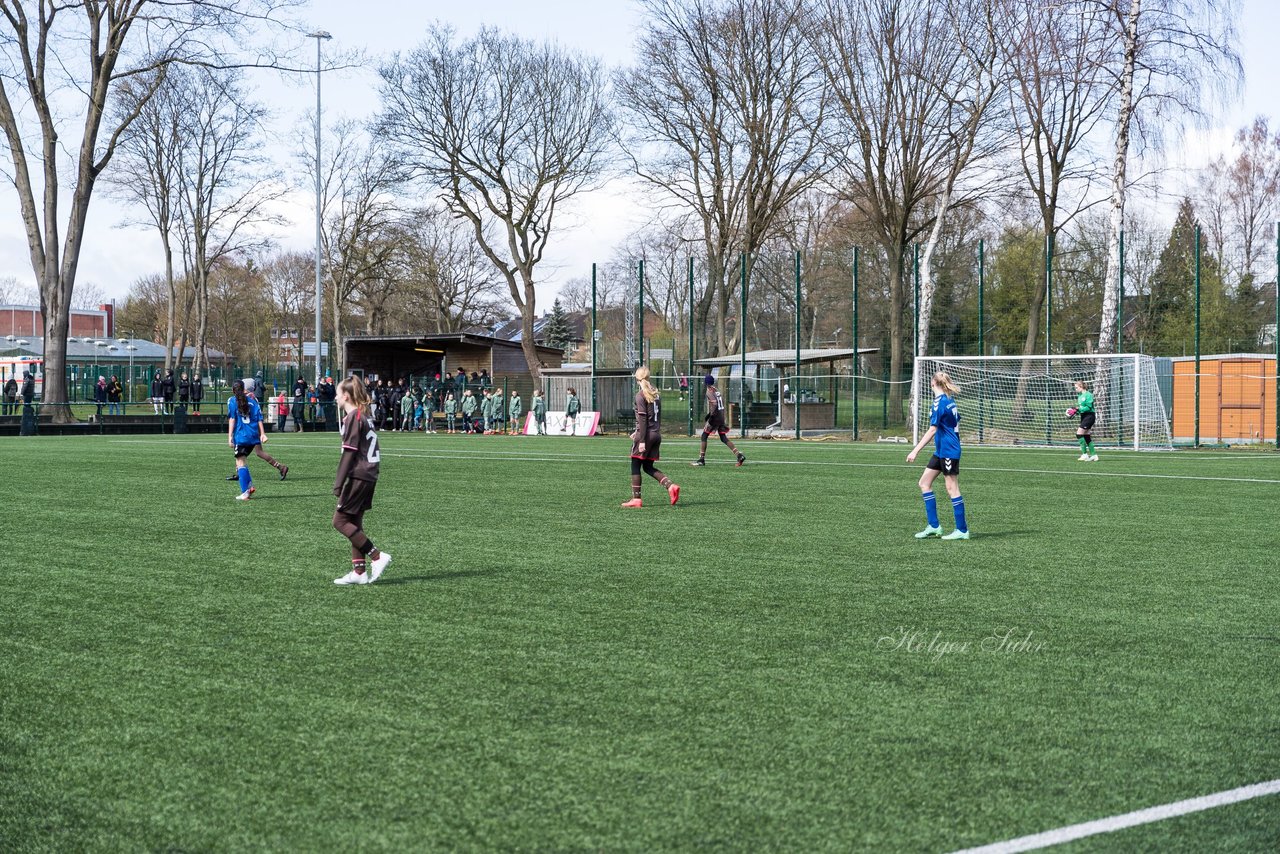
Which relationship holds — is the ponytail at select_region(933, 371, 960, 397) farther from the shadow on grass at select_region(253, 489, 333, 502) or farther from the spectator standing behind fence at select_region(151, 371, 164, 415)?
the spectator standing behind fence at select_region(151, 371, 164, 415)

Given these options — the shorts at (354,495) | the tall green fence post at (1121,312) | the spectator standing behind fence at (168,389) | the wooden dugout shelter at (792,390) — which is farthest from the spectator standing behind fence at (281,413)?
the shorts at (354,495)

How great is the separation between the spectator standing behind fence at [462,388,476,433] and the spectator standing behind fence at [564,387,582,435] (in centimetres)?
378

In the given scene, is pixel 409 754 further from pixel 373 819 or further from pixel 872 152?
pixel 872 152

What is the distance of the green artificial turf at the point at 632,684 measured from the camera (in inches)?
165

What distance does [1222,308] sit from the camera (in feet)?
140

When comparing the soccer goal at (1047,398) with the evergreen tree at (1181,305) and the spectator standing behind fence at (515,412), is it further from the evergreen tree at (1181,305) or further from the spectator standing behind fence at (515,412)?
the spectator standing behind fence at (515,412)

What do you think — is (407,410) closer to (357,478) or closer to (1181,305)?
(1181,305)

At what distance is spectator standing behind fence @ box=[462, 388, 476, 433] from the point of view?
42000 mm

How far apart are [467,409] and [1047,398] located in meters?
19.8

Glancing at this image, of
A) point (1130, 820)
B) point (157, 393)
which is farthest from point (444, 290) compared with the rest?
point (1130, 820)

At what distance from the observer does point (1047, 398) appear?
31.0 metres

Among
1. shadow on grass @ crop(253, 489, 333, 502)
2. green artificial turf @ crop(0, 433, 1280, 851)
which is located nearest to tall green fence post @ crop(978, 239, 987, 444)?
green artificial turf @ crop(0, 433, 1280, 851)

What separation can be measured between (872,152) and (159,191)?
105 feet

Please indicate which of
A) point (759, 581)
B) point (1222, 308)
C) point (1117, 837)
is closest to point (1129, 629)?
point (759, 581)
